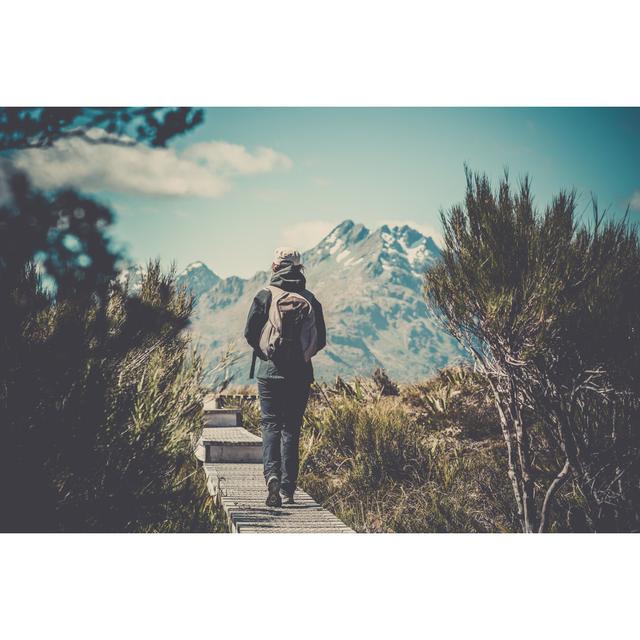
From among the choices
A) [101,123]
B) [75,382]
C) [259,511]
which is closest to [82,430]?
[75,382]

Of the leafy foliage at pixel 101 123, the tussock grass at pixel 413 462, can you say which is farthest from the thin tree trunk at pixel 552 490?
the leafy foliage at pixel 101 123

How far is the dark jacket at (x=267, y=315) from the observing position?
402 cm

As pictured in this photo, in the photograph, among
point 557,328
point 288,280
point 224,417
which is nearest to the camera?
point 288,280

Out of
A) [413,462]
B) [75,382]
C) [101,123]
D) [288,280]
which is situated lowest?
[413,462]

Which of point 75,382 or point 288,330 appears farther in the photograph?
point 288,330

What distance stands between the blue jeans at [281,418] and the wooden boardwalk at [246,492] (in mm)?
238

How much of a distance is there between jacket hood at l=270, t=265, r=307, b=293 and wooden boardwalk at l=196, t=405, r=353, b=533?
1.23 metres

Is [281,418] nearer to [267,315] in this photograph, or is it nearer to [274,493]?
[274,493]

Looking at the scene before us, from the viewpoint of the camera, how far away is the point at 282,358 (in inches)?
157

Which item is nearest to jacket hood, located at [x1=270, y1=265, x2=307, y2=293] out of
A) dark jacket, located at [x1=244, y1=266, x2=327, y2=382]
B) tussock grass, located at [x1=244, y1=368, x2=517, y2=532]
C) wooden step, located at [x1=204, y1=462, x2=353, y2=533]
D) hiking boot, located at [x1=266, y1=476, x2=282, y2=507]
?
dark jacket, located at [x1=244, y1=266, x2=327, y2=382]

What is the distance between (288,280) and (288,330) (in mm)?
297

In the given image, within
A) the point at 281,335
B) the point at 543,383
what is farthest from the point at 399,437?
the point at 281,335

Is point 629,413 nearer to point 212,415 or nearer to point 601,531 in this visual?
point 601,531

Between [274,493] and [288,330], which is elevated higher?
[288,330]
